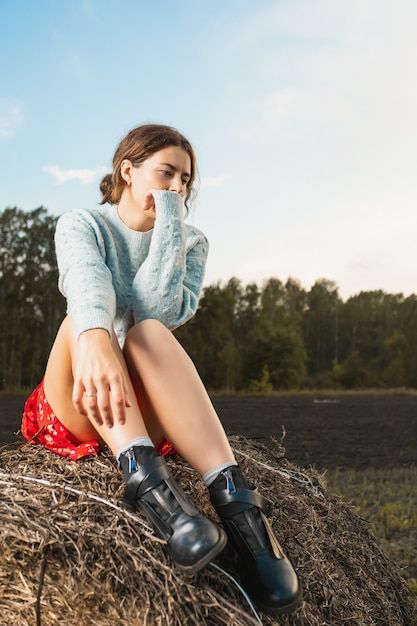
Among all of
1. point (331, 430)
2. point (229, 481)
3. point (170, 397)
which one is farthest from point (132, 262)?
point (331, 430)

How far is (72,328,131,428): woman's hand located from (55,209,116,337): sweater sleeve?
15 centimetres

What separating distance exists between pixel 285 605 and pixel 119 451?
0.67 m

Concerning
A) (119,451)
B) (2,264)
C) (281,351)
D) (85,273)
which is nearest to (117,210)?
(85,273)

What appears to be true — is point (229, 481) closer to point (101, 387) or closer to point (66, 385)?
point (101, 387)

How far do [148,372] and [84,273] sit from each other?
0.41 m

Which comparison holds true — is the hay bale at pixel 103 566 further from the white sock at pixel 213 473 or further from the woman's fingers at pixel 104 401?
the woman's fingers at pixel 104 401

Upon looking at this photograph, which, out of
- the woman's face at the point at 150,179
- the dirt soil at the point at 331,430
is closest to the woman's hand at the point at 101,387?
the woman's face at the point at 150,179

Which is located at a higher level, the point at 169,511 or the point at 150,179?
the point at 150,179

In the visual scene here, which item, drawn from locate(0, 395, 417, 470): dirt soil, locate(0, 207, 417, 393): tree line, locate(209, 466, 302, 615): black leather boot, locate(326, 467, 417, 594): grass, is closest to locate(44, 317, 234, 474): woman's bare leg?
locate(209, 466, 302, 615): black leather boot

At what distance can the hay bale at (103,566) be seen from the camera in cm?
201

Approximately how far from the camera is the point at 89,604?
6.61 ft

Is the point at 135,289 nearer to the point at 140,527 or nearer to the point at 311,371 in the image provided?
the point at 140,527

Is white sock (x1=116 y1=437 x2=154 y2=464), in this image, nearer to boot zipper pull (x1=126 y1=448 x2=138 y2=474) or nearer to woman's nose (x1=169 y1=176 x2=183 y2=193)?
boot zipper pull (x1=126 y1=448 x2=138 y2=474)

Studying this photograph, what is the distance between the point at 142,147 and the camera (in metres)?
2.80
